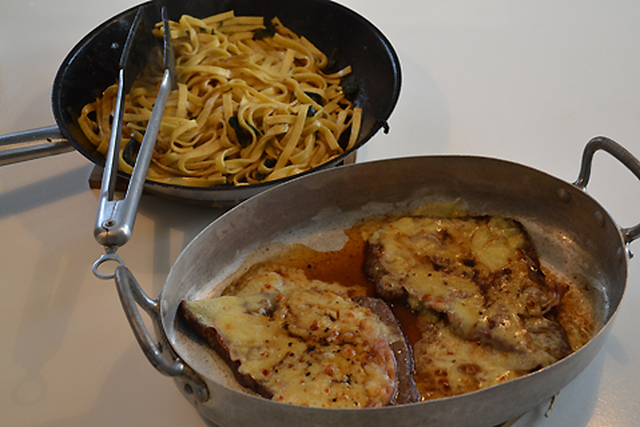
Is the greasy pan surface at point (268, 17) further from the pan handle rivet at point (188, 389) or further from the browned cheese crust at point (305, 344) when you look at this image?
the pan handle rivet at point (188, 389)

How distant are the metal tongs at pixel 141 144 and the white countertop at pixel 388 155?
1.26 ft

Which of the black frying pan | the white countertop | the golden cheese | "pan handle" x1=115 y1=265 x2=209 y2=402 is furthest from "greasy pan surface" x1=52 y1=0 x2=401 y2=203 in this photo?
"pan handle" x1=115 y1=265 x2=209 y2=402

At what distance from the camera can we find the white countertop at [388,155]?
5.43ft

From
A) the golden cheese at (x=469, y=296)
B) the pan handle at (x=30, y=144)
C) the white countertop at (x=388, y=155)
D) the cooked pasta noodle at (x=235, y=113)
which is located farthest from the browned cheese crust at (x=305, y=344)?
the pan handle at (x=30, y=144)

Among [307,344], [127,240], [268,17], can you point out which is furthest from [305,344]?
[268,17]

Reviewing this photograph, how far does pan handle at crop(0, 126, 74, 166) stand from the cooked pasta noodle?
156 millimetres

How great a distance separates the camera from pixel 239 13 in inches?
110

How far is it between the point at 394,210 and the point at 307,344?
691 mm

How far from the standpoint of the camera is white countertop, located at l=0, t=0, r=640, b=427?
1654 millimetres

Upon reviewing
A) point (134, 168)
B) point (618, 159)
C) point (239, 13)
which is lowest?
point (134, 168)

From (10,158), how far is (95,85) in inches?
19.3

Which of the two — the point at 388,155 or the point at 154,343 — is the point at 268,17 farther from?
the point at 154,343

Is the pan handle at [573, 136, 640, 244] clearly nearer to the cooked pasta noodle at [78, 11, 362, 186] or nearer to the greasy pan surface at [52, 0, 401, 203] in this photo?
the greasy pan surface at [52, 0, 401, 203]

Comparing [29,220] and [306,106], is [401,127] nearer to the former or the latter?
[306,106]
